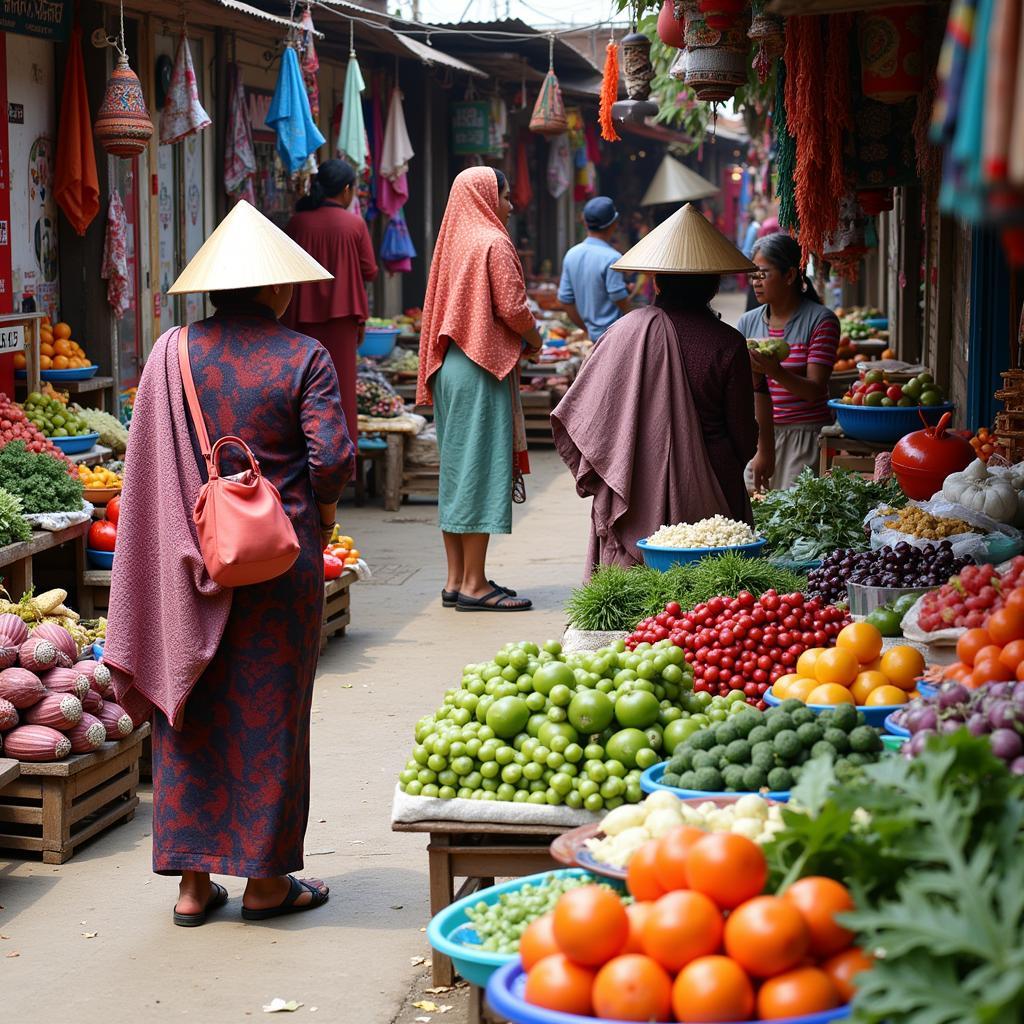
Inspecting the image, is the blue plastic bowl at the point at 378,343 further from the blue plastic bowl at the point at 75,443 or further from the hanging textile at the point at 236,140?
the blue plastic bowl at the point at 75,443

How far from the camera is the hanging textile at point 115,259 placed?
9.20 metres

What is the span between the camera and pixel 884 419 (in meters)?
8.41

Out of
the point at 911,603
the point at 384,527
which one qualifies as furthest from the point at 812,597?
the point at 384,527

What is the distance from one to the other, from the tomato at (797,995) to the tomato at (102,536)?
5.34 m

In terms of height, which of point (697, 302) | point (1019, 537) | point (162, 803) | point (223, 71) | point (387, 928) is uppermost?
point (223, 71)

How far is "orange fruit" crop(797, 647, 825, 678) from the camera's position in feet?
13.3

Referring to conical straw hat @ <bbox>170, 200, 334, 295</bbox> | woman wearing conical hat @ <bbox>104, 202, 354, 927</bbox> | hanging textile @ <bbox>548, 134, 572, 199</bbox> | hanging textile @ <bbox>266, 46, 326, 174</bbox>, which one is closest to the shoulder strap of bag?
woman wearing conical hat @ <bbox>104, 202, 354, 927</bbox>

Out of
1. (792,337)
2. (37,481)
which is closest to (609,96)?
(792,337)

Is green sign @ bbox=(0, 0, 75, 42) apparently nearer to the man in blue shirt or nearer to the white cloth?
the man in blue shirt

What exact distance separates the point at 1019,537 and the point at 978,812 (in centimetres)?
305

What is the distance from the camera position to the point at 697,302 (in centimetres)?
629

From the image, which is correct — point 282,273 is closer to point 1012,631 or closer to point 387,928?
point 387,928

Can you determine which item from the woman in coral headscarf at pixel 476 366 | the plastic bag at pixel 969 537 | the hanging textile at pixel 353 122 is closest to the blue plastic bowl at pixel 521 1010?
the plastic bag at pixel 969 537

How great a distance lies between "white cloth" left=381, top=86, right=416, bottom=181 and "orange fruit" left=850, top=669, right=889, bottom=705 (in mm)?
11278
